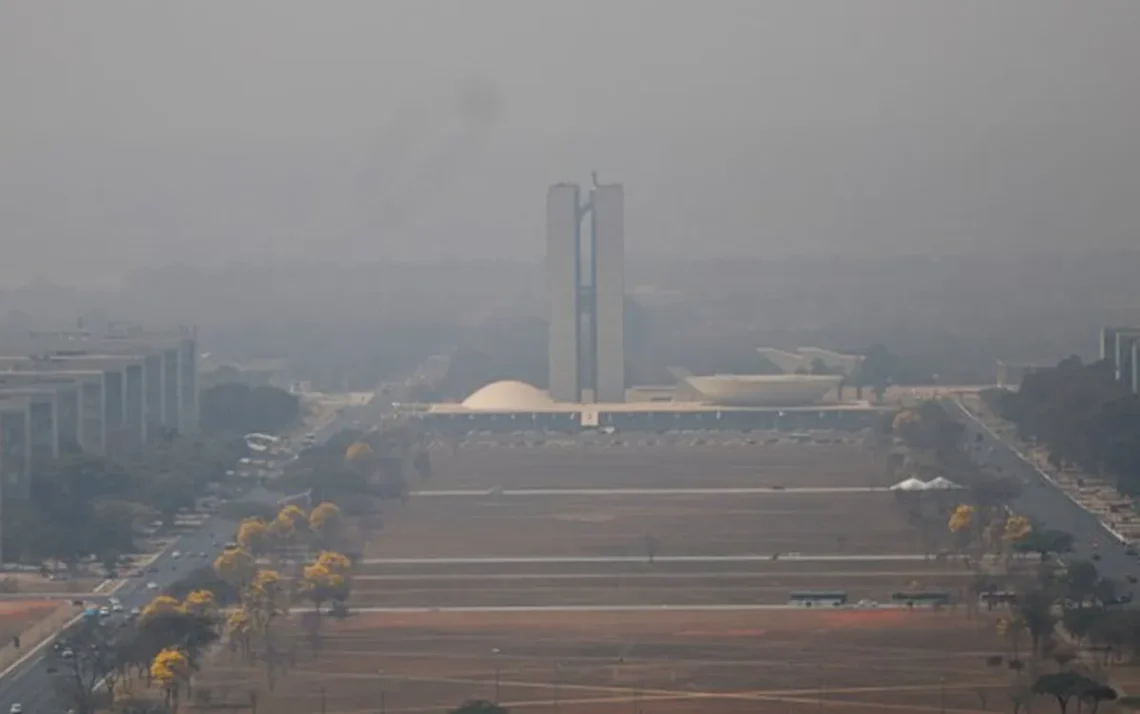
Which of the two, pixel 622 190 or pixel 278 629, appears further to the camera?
pixel 622 190

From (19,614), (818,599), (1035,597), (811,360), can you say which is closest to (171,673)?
(19,614)

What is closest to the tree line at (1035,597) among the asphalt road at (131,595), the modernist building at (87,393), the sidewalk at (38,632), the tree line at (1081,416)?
the tree line at (1081,416)

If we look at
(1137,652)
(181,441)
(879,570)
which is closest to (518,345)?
(181,441)

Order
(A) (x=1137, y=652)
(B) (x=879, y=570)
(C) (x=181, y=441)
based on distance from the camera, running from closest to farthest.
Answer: (A) (x=1137, y=652) → (B) (x=879, y=570) → (C) (x=181, y=441)

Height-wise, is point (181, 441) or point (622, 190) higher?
point (622, 190)

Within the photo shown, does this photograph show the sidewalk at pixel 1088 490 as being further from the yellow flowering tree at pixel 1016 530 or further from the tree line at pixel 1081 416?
the yellow flowering tree at pixel 1016 530

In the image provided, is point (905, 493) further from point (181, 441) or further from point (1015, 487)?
point (181, 441)

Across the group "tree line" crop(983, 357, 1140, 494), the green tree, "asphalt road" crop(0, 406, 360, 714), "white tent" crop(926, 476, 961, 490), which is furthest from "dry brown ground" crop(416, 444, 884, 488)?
"asphalt road" crop(0, 406, 360, 714)
